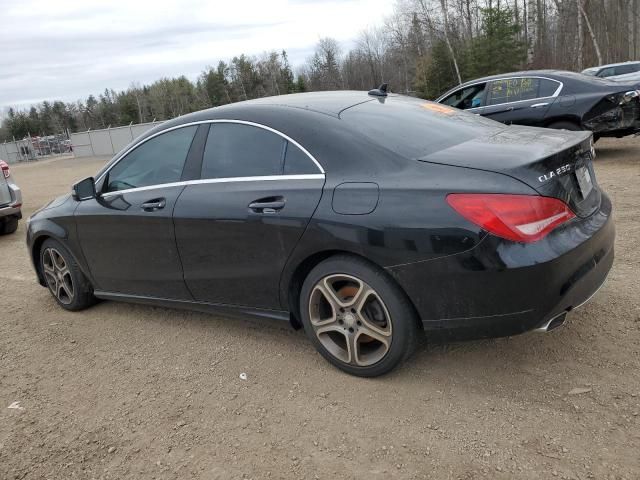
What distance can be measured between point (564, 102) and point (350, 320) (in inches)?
287

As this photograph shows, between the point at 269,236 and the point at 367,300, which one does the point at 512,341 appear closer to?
the point at 367,300

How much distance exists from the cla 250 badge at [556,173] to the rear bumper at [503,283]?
25 cm

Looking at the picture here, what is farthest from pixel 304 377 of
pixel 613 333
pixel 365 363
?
pixel 613 333

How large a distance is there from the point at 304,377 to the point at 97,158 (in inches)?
1402

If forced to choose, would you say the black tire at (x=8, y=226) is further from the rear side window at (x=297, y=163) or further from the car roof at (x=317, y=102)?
the rear side window at (x=297, y=163)

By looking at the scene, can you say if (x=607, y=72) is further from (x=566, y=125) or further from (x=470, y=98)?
(x=566, y=125)

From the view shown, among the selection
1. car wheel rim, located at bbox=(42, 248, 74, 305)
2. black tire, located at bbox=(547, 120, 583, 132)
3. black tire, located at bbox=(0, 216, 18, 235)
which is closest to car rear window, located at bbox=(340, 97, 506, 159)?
car wheel rim, located at bbox=(42, 248, 74, 305)

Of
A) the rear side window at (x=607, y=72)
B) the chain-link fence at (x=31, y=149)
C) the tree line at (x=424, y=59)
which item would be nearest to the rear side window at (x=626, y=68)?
the rear side window at (x=607, y=72)

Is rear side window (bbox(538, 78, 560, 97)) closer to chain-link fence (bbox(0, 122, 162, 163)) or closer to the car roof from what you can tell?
the car roof

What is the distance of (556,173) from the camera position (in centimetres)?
273

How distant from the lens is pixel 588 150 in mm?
3150

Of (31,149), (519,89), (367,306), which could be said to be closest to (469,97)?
(519,89)

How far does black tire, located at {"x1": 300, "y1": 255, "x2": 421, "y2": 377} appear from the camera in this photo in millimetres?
2859

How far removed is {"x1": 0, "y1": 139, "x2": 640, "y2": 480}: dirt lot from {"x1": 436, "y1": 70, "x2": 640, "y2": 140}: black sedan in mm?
5161
